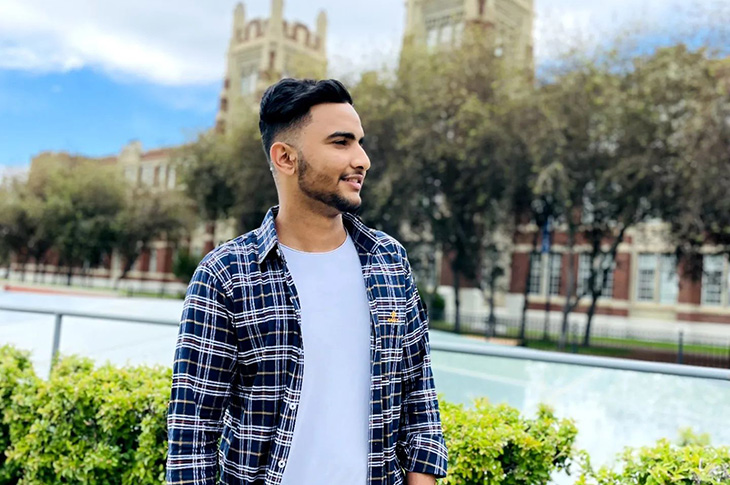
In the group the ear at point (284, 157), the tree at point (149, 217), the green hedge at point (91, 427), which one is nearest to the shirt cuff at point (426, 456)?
the ear at point (284, 157)

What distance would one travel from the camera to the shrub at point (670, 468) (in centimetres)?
312

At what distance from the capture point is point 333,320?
1.84 m

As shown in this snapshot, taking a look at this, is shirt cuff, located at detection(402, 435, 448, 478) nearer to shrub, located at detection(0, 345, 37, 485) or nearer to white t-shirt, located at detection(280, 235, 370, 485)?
white t-shirt, located at detection(280, 235, 370, 485)

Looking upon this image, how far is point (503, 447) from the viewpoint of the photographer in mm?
3475

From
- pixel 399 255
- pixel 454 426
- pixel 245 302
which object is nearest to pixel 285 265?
pixel 245 302

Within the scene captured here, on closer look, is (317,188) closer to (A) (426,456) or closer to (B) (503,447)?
Result: (A) (426,456)

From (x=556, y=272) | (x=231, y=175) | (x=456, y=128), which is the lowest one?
(x=556, y=272)

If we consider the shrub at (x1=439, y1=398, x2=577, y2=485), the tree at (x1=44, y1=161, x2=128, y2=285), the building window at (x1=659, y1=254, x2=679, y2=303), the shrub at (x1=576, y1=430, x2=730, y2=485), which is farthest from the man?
the tree at (x1=44, y1=161, x2=128, y2=285)

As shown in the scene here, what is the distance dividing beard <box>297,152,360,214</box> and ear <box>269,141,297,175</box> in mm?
26

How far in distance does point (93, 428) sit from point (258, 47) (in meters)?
Answer: 65.2

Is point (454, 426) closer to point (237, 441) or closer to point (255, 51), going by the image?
point (237, 441)

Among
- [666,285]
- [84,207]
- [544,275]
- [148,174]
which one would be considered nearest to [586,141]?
[666,285]

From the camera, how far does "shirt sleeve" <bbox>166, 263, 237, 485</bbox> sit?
5.56 feet

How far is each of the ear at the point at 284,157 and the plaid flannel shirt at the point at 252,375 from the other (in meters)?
0.16
